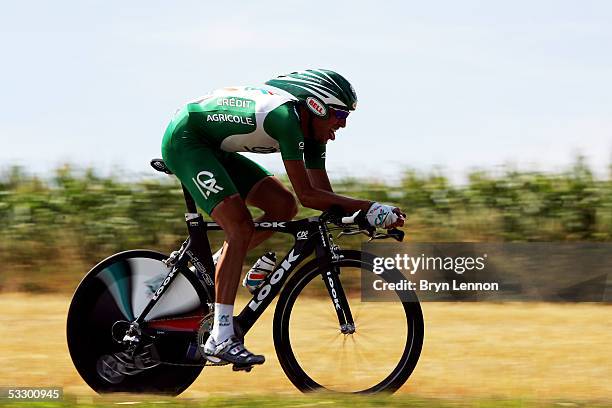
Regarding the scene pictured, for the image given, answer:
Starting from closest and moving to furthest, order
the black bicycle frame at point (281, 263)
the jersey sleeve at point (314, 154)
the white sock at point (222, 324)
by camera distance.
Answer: the white sock at point (222, 324) < the black bicycle frame at point (281, 263) < the jersey sleeve at point (314, 154)

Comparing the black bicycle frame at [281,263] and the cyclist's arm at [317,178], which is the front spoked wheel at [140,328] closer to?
the black bicycle frame at [281,263]

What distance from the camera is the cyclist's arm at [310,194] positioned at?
6.43m

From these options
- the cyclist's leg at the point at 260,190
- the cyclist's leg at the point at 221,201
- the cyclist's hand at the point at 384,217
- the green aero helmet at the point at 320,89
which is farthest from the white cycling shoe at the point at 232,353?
the green aero helmet at the point at 320,89

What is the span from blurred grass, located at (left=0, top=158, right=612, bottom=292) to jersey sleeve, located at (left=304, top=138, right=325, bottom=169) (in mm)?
5631

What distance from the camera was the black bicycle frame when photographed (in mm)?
6781

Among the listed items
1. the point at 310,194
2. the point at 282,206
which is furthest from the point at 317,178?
the point at 310,194

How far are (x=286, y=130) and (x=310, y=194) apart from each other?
1.26 ft

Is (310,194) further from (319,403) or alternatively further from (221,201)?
(319,403)

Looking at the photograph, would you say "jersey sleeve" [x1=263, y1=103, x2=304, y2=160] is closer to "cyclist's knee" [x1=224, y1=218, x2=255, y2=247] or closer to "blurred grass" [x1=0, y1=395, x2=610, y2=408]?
"cyclist's knee" [x1=224, y1=218, x2=255, y2=247]

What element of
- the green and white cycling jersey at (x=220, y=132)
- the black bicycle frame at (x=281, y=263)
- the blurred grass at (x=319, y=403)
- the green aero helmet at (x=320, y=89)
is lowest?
the blurred grass at (x=319, y=403)

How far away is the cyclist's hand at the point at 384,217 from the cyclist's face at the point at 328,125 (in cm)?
60

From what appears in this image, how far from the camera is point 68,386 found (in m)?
7.57

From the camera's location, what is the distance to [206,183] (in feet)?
22.0

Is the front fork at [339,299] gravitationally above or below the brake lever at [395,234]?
below
